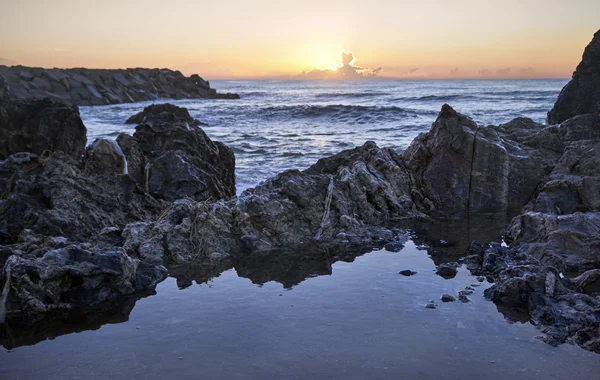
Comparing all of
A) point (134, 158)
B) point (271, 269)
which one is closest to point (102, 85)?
point (134, 158)

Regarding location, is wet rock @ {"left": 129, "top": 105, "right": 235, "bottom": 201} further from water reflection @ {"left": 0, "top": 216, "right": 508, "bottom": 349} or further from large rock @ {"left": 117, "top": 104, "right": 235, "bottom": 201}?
water reflection @ {"left": 0, "top": 216, "right": 508, "bottom": 349}

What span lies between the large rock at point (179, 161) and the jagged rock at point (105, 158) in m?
0.54

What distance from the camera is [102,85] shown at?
62500 millimetres

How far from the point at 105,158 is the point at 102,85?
183 ft

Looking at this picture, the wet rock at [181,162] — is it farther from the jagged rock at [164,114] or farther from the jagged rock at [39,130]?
the jagged rock at [39,130]

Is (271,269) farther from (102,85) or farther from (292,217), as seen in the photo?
(102,85)

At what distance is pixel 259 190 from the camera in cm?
955

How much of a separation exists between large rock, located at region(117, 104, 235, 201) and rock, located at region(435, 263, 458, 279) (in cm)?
484

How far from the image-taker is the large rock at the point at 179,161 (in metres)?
11.4

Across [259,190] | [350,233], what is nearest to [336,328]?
[350,233]

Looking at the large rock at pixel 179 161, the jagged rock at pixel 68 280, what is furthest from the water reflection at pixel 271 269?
the large rock at pixel 179 161

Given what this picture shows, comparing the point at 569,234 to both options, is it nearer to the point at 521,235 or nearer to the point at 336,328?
the point at 521,235

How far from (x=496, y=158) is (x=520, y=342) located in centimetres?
678

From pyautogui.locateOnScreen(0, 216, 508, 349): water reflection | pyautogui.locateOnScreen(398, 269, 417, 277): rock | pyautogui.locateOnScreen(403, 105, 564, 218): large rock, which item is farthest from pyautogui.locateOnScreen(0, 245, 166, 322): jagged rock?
pyautogui.locateOnScreen(403, 105, 564, 218): large rock
